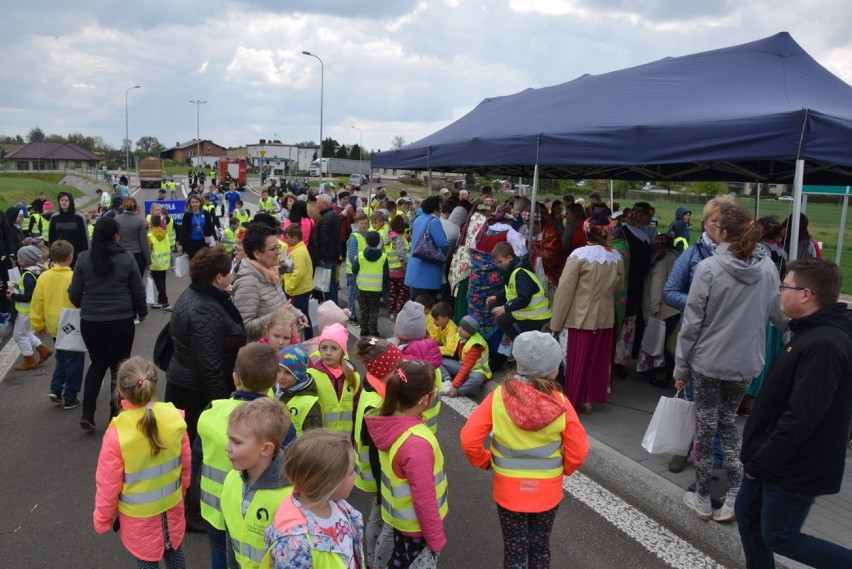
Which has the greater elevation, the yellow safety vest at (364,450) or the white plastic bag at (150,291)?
the yellow safety vest at (364,450)

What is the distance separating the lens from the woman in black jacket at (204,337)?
3.64 meters

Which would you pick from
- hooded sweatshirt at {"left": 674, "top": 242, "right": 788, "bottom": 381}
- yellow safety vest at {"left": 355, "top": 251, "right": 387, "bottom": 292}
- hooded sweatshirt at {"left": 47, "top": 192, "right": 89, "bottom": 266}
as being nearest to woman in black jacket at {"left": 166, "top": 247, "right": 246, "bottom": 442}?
hooded sweatshirt at {"left": 674, "top": 242, "right": 788, "bottom": 381}

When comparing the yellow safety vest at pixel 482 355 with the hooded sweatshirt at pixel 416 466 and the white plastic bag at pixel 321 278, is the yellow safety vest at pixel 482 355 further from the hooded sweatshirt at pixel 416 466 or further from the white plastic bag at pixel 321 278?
the hooded sweatshirt at pixel 416 466

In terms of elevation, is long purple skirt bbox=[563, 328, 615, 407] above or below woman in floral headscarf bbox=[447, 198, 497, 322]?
below

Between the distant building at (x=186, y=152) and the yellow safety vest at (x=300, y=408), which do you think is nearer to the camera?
the yellow safety vest at (x=300, y=408)

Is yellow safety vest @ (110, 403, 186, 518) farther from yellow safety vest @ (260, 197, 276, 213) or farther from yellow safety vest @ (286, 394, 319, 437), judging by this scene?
yellow safety vest @ (260, 197, 276, 213)

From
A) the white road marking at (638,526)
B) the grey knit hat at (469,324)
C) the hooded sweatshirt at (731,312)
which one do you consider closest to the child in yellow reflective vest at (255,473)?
the white road marking at (638,526)

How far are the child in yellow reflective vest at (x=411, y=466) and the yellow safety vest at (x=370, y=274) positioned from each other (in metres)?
5.04

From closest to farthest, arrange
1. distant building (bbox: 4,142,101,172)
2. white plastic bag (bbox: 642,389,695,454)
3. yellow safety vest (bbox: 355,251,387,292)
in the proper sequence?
white plastic bag (bbox: 642,389,695,454) < yellow safety vest (bbox: 355,251,387,292) < distant building (bbox: 4,142,101,172)

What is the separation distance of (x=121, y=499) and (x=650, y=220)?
625 centimetres

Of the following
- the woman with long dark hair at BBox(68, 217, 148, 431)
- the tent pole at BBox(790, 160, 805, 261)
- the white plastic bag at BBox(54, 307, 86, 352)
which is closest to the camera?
the tent pole at BBox(790, 160, 805, 261)

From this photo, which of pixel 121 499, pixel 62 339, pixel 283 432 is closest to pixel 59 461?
pixel 62 339

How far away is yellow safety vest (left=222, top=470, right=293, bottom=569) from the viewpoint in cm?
233

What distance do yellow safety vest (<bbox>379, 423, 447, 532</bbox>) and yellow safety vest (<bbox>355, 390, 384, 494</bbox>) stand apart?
31 centimetres
